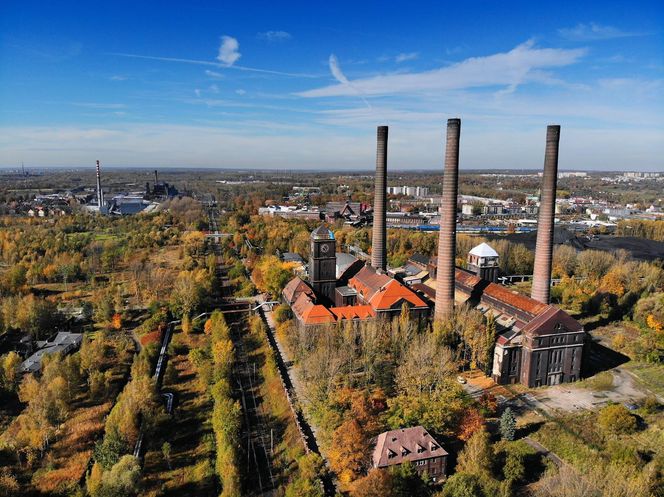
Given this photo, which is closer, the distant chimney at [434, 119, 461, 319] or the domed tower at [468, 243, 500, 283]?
the distant chimney at [434, 119, 461, 319]

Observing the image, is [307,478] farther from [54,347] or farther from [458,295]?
[458,295]

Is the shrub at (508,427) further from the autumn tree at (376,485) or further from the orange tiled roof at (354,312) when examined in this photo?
the orange tiled roof at (354,312)

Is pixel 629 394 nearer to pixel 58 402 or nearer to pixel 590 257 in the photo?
pixel 590 257

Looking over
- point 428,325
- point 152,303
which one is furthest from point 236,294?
point 428,325

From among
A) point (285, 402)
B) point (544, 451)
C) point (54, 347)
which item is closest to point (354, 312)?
point (285, 402)

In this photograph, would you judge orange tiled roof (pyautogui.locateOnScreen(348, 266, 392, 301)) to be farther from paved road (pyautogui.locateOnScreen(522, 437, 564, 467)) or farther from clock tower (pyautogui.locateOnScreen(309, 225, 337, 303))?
paved road (pyautogui.locateOnScreen(522, 437, 564, 467))

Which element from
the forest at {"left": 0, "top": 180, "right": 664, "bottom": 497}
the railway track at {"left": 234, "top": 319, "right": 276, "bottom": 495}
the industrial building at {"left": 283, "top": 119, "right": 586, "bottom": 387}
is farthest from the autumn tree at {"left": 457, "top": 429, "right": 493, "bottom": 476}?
the industrial building at {"left": 283, "top": 119, "right": 586, "bottom": 387}
